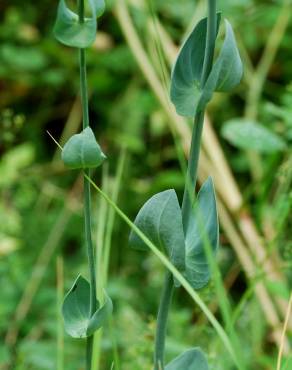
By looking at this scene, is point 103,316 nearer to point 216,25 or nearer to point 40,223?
point 216,25

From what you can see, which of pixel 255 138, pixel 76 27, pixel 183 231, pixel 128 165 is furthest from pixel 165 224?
pixel 128 165

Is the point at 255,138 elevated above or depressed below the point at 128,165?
above

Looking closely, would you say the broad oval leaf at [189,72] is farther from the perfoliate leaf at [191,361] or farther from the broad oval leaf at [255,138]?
the broad oval leaf at [255,138]

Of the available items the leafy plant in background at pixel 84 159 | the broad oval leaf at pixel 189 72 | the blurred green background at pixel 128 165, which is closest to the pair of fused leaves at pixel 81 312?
the leafy plant in background at pixel 84 159

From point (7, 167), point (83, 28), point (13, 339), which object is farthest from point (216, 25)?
point (7, 167)

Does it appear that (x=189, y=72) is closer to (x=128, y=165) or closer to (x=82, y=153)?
(x=82, y=153)

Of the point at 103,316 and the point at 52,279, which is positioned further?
the point at 52,279

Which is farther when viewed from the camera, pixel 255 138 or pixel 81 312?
pixel 255 138
